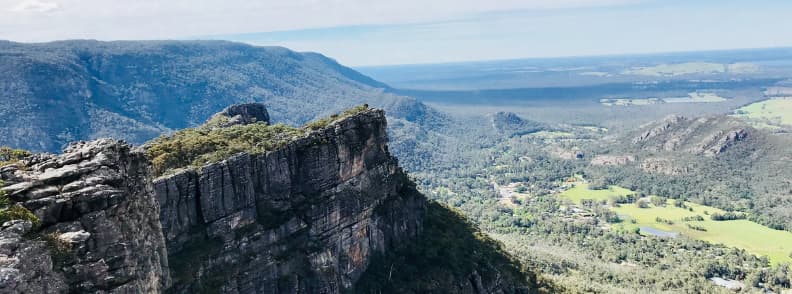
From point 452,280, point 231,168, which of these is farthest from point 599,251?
point 231,168

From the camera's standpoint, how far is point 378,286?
188 feet

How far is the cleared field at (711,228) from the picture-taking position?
458 ft

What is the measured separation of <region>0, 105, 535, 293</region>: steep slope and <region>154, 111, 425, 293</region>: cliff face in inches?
3.9

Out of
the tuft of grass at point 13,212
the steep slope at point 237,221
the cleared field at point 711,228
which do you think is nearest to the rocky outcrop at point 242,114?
the steep slope at point 237,221

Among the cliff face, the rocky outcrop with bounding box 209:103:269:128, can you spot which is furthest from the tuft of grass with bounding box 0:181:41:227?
the rocky outcrop with bounding box 209:103:269:128

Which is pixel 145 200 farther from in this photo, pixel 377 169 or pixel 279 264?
pixel 377 169

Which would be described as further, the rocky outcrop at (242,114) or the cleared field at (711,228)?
the cleared field at (711,228)

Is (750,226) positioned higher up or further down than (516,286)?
further down

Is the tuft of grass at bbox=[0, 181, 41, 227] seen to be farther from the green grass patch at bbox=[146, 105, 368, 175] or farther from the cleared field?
the cleared field

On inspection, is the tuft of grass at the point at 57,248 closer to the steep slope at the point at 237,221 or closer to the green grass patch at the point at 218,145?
the steep slope at the point at 237,221

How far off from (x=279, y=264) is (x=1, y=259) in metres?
28.3

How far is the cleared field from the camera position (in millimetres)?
139625

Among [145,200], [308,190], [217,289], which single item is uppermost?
[145,200]

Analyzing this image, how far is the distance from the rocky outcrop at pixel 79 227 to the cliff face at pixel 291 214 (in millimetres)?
15163
